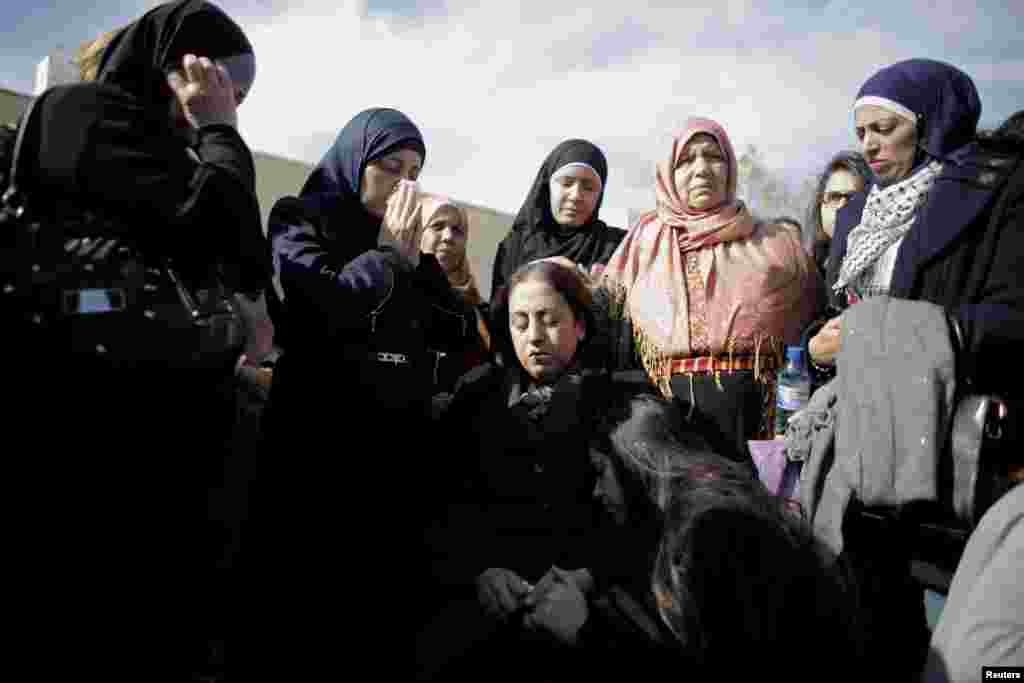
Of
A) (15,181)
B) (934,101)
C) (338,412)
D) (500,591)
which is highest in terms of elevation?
(934,101)

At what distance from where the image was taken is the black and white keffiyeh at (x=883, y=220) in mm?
2104

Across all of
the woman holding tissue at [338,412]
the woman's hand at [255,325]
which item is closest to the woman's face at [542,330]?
the woman holding tissue at [338,412]

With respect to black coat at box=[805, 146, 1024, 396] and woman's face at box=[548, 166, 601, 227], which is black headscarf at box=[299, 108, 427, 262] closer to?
woman's face at box=[548, 166, 601, 227]

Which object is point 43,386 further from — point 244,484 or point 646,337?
point 646,337

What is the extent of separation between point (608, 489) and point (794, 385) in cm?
73

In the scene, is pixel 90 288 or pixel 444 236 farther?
pixel 444 236

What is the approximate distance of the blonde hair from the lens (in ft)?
6.03

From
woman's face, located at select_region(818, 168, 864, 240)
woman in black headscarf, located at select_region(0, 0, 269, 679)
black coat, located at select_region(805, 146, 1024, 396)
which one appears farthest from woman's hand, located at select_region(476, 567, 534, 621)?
woman's face, located at select_region(818, 168, 864, 240)

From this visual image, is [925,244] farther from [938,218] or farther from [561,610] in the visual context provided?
[561,610]

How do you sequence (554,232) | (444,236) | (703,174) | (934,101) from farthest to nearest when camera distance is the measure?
(554,232) → (444,236) → (703,174) → (934,101)

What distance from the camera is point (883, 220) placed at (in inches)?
85.7

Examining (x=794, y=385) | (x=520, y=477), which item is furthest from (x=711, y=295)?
(x=520, y=477)

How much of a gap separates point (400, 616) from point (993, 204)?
2.06m

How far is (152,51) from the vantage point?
5.57 ft
